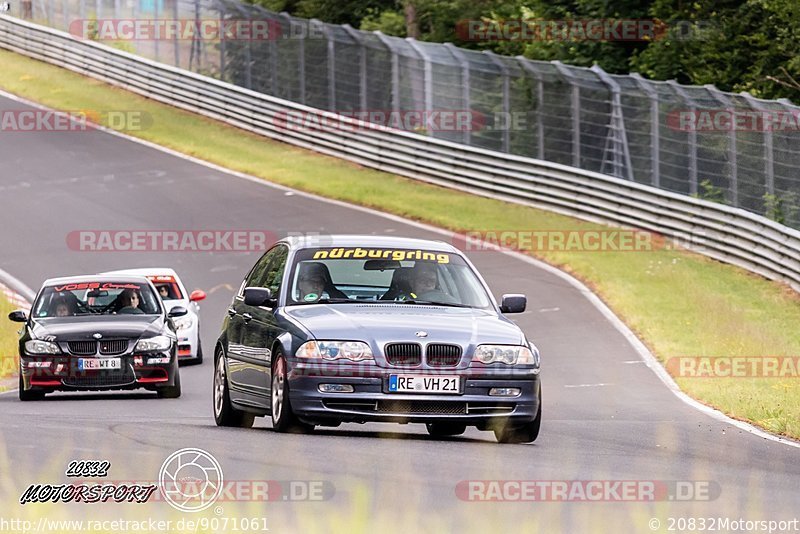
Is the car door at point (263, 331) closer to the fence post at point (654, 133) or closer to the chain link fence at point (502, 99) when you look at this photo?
the chain link fence at point (502, 99)

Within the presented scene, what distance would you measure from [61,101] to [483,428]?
35.2m

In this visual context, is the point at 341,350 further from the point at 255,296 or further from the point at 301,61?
the point at 301,61

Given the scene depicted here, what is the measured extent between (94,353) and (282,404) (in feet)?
19.4

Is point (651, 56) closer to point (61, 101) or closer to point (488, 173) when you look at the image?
point (488, 173)

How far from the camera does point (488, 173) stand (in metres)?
36.3

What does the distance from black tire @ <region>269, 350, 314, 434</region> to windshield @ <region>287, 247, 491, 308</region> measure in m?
0.70

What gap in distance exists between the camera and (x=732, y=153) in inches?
1123

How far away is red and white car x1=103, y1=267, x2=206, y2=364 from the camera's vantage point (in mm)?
21719

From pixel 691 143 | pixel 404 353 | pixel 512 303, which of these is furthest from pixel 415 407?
pixel 691 143

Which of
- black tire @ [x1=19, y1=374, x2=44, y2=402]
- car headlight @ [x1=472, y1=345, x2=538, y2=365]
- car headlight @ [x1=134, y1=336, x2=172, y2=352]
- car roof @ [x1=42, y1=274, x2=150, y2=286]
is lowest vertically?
black tire @ [x1=19, y1=374, x2=44, y2=402]

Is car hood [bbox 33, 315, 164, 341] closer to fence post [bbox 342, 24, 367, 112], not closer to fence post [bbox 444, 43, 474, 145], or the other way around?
fence post [bbox 444, 43, 474, 145]

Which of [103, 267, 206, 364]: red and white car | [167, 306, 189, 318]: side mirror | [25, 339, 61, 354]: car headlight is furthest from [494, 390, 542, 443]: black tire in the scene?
[103, 267, 206, 364]: red and white car

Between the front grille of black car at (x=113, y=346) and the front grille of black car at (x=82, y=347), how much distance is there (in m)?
0.09

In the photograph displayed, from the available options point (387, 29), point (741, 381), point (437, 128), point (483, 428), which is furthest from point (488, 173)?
point (483, 428)
